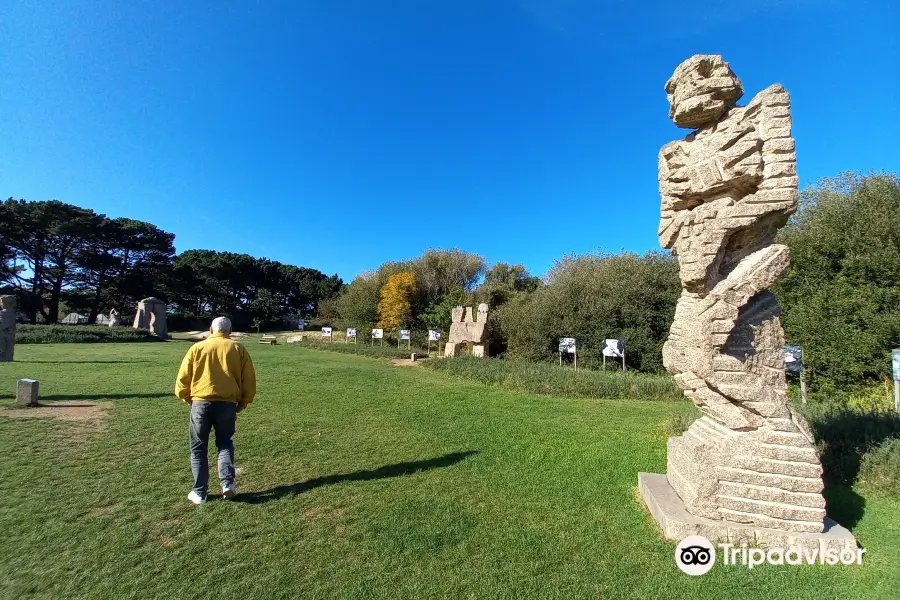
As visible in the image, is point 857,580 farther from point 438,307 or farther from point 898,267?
point 438,307

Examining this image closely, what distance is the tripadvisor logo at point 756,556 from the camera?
9.70 ft

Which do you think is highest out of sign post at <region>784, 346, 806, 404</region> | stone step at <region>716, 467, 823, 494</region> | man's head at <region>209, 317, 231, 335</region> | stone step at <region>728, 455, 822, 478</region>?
man's head at <region>209, 317, 231, 335</region>

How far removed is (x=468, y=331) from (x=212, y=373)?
16.1 metres

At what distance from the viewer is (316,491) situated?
427 centimetres

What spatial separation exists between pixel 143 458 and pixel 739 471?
6.55 m

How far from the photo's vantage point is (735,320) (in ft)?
10.8

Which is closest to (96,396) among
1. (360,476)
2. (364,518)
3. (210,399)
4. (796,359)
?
(210,399)

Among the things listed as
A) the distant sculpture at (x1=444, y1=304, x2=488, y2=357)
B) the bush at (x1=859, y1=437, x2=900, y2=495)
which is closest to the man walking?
the bush at (x1=859, y1=437, x2=900, y2=495)

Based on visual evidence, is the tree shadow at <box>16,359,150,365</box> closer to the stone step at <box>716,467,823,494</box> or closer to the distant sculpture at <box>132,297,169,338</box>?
the distant sculpture at <box>132,297,169,338</box>

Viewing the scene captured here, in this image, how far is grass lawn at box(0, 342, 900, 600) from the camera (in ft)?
8.93

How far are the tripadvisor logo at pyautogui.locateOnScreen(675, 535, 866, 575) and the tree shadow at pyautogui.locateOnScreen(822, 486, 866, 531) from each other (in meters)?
0.57

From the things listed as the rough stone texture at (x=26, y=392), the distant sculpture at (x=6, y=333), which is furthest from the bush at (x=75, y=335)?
the rough stone texture at (x=26, y=392)

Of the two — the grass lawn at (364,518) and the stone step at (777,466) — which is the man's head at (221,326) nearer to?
the grass lawn at (364,518)

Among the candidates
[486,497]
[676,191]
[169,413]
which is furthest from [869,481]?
[169,413]
